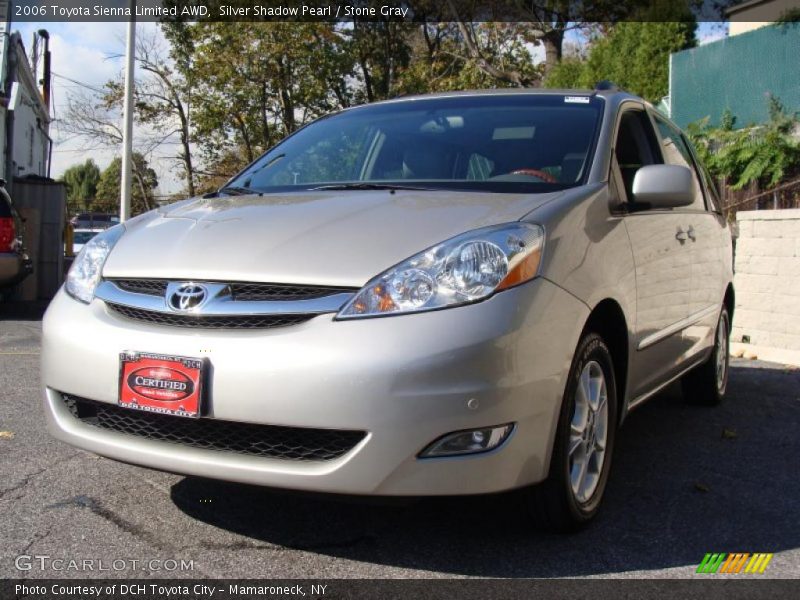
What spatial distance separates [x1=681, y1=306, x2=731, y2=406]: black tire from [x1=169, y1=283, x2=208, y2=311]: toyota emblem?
11.4 feet

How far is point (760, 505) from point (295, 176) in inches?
95.6

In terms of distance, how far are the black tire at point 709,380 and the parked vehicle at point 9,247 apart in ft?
21.8

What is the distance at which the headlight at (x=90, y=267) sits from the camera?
3.03m

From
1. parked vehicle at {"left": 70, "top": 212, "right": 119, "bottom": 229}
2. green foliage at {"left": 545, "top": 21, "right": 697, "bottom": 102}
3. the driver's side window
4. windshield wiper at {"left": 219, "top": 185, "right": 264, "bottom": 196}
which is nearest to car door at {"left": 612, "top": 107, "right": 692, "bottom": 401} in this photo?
the driver's side window

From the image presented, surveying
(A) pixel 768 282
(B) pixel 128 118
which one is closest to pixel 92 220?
(B) pixel 128 118

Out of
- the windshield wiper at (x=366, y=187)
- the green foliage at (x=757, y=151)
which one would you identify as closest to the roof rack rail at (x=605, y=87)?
→ the windshield wiper at (x=366, y=187)

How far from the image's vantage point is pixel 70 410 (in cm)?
297

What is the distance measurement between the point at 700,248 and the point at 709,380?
1125 millimetres

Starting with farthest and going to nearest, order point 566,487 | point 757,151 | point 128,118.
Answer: point 128,118 < point 757,151 < point 566,487

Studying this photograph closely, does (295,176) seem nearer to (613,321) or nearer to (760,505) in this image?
(613,321)

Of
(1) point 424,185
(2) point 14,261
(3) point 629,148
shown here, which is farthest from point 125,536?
(2) point 14,261

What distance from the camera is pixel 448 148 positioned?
3.78m

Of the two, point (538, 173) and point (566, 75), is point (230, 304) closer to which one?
point (538, 173)

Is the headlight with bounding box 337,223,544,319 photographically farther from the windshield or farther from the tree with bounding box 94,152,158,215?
the tree with bounding box 94,152,158,215
